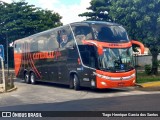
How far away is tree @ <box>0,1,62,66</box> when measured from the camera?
52.8 metres

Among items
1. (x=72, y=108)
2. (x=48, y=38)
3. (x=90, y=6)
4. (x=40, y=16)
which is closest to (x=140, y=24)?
(x=48, y=38)

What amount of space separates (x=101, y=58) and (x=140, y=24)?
904cm

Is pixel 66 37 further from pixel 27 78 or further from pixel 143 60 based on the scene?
pixel 143 60

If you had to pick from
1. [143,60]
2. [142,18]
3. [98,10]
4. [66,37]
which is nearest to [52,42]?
[66,37]

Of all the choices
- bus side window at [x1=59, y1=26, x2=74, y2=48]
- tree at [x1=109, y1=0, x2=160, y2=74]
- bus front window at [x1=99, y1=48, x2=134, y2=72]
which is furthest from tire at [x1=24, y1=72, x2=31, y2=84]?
bus front window at [x1=99, y1=48, x2=134, y2=72]

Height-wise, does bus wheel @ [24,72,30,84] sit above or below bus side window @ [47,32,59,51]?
below

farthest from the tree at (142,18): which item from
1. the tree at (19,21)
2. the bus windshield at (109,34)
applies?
the tree at (19,21)

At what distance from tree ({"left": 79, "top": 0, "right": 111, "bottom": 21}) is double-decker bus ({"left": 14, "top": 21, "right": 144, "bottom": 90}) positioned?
14.7 m

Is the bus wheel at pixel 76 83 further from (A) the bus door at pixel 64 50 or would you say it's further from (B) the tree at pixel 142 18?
(B) the tree at pixel 142 18

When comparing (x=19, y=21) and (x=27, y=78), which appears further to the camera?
(x=19, y=21)

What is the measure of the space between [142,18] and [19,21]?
2841cm

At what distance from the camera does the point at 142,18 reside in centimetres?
2827

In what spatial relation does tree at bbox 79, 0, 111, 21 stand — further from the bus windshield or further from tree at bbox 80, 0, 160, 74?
the bus windshield

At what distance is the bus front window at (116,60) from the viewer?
1978 cm
